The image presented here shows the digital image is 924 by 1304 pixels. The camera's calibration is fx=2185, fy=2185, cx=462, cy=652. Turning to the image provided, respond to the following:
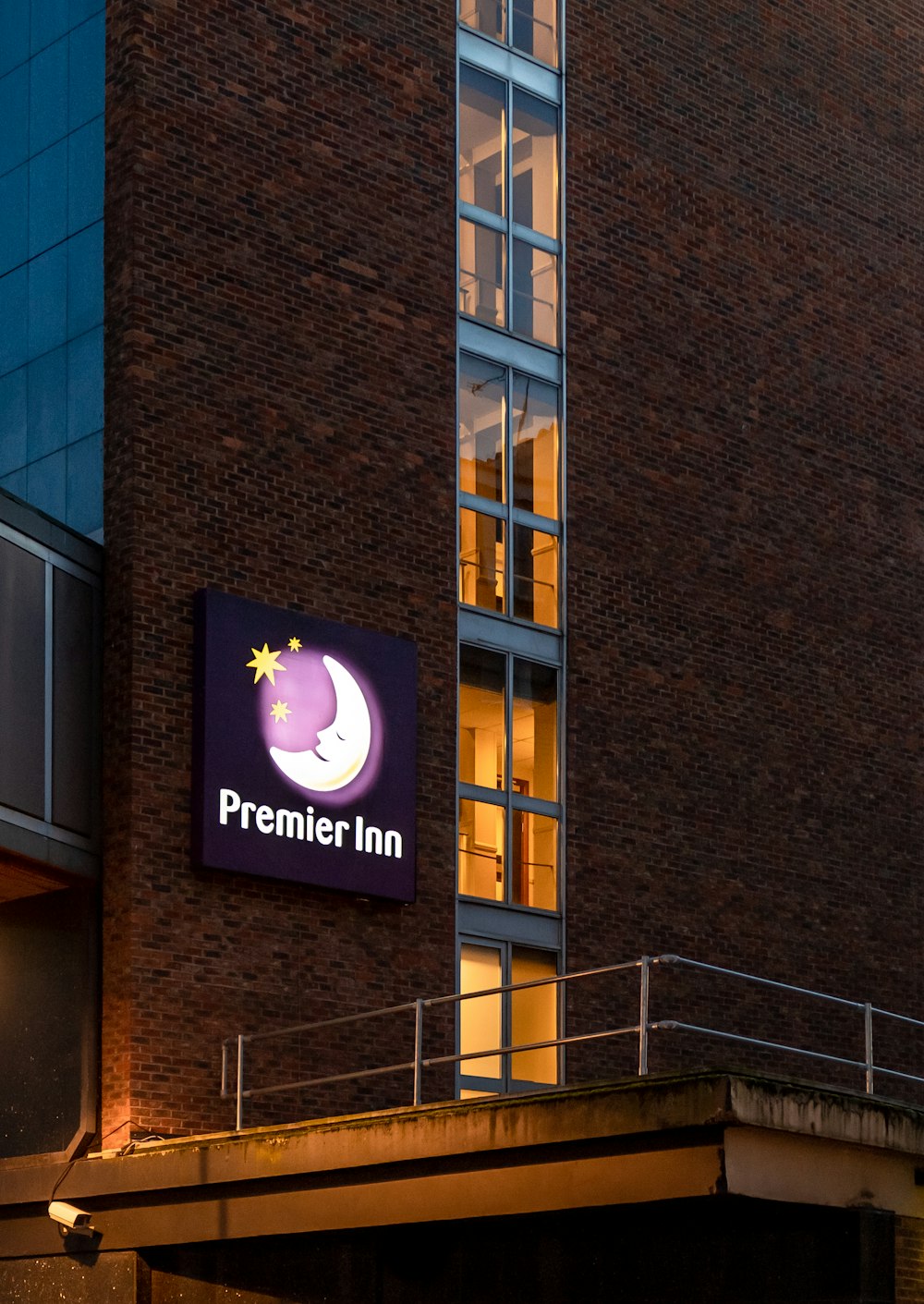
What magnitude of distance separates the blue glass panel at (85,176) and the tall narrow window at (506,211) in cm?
411

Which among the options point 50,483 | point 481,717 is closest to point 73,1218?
point 481,717

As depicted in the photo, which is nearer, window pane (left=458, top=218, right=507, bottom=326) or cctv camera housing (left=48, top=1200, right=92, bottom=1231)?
cctv camera housing (left=48, top=1200, right=92, bottom=1231)

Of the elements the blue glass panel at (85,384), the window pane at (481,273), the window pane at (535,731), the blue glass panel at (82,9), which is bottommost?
the window pane at (535,731)

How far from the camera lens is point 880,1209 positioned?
Result: 15.2 meters

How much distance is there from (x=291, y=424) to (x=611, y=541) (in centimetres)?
436

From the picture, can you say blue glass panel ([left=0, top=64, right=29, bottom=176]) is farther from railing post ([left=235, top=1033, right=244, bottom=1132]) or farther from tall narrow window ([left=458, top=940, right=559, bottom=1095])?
railing post ([left=235, top=1033, right=244, bottom=1132])

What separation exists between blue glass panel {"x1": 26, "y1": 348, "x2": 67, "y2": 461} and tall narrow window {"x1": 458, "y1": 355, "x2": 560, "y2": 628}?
13.9 feet

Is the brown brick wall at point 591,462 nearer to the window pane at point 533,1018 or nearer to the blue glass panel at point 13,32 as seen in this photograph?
the window pane at point 533,1018

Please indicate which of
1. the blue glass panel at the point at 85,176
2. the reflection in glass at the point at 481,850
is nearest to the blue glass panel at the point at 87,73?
the blue glass panel at the point at 85,176

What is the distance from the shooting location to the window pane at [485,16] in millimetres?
24562

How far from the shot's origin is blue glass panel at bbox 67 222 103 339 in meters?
21.7

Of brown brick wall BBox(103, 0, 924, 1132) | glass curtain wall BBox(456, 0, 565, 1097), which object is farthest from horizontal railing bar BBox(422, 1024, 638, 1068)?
brown brick wall BBox(103, 0, 924, 1132)

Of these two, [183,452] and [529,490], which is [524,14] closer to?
[529,490]

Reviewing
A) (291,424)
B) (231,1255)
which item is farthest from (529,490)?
(231,1255)
